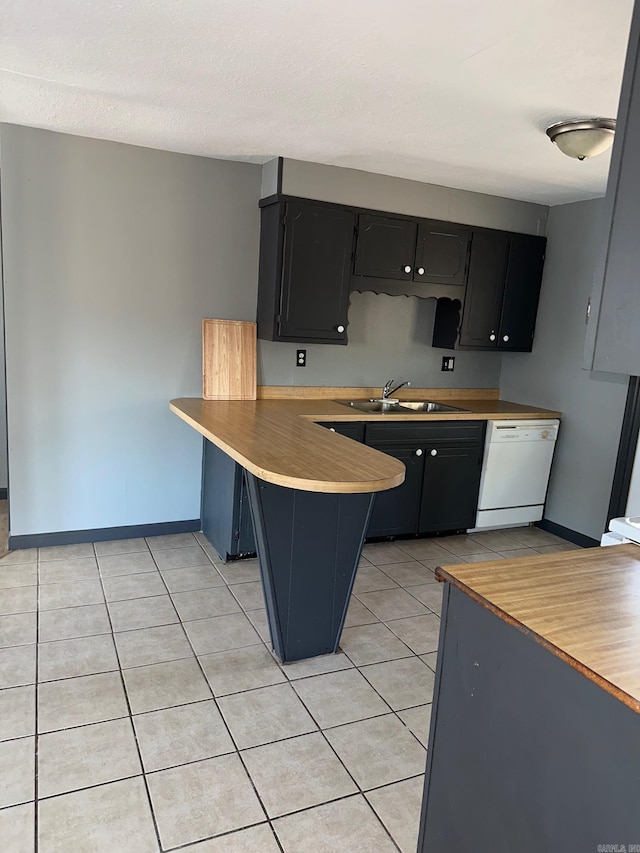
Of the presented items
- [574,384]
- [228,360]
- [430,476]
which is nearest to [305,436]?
[228,360]

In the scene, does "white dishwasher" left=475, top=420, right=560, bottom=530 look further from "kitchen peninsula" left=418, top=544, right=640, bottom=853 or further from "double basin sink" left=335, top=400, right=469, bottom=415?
"kitchen peninsula" left=418, top=544, right=640, bottom=853

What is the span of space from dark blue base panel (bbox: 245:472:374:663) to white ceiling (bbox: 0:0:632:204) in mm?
1545

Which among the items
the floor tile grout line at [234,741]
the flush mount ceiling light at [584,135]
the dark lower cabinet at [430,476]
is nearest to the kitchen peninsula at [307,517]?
the floor tile grout line at [234,741]

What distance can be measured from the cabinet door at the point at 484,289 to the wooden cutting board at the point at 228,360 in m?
1.52

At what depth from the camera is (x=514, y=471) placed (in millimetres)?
4215

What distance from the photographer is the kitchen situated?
10.9ft

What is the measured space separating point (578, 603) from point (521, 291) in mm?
3482

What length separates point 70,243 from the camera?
3373 millimetres

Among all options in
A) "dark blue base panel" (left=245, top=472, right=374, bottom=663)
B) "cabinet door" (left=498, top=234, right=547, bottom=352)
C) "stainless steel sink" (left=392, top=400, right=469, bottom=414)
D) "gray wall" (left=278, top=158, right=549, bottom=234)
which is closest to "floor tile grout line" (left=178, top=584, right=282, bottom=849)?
"dark blue base panel" (left=245, top=472, right=374, bottom=663)

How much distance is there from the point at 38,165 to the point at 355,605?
291 cm

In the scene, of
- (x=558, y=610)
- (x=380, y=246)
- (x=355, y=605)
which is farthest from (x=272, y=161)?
(x=558, y=610)

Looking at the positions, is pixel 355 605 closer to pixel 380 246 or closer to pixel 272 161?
pixel 380 246

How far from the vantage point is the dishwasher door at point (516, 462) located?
4.11m

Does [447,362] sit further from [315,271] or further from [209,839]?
[209,839]
